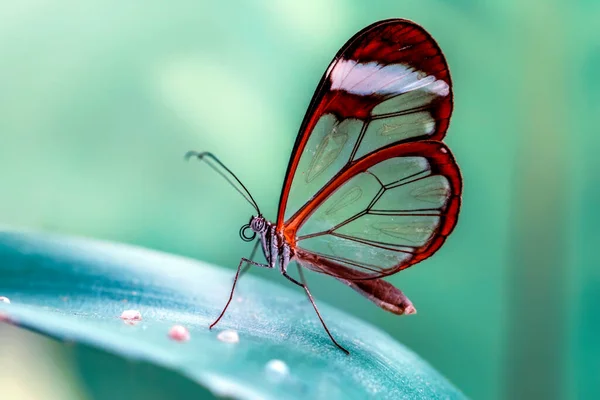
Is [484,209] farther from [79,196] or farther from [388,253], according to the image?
[79,196]

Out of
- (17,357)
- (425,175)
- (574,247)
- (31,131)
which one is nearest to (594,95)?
(574,247)

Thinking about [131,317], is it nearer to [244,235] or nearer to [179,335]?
[179,335]

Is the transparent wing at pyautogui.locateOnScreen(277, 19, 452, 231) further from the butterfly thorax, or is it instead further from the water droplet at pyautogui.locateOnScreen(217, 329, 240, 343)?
the water droplet at pyautogui.locateOnScreen(217, 329, 240, 343)

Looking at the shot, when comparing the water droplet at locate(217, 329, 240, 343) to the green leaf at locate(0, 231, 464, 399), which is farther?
the water droplet at locate(217, 329, 240, 343)

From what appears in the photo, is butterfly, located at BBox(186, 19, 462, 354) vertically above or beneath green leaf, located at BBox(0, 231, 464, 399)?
above

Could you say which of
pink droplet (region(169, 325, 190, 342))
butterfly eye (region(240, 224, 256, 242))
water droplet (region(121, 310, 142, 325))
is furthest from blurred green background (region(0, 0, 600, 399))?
pink droplet (region(169, 325, 190, 342))

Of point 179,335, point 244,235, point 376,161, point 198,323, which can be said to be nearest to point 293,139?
point 244,235
